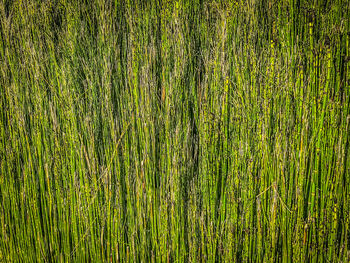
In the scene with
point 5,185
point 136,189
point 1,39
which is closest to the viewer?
point 136,189

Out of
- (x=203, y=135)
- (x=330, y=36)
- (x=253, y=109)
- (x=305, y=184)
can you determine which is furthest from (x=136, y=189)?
(x=330, y=36)

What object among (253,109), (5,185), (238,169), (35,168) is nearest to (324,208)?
(238,169)

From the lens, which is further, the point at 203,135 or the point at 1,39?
the point at 1,39

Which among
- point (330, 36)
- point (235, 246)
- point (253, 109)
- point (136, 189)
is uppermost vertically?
point (330, 36)

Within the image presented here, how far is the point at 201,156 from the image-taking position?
1.38 metres

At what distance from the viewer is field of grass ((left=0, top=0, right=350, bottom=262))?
4.19 feet

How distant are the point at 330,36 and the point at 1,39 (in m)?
1.82

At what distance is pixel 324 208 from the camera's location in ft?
4.26

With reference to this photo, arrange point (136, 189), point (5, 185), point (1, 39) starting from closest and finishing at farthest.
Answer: point (136, 189)
point (5, 185)
point (1, 39)

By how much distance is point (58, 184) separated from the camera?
4.52 feet

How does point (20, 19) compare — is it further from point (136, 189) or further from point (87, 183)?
point (136, 189)

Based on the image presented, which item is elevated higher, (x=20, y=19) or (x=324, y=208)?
(x=20, y=19)

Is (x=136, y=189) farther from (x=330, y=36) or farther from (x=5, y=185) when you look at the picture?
(x=330, y=36)

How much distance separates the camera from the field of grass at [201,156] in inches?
50.3
